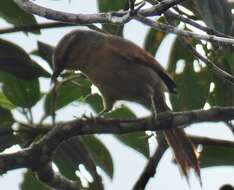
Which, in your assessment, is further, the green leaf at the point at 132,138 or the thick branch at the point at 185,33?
the green leaf at the point at 132,138

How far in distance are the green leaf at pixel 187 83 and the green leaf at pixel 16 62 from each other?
0.71 meters

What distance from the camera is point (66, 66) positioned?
149 inches

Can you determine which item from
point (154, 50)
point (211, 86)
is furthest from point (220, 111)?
point (154, 50)

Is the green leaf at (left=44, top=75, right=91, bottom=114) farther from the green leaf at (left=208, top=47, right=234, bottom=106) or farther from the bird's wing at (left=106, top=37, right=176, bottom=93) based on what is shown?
the green leaf at (left=208, top=47, right=234, bottom=106)

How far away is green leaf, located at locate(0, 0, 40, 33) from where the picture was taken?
10.7ft

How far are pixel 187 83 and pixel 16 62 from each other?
83cm

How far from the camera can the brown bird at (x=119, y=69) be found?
12.1ft

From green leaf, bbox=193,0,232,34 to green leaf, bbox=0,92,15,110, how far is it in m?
1.09

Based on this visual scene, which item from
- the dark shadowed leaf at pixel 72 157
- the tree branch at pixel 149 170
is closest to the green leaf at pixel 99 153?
the dark shadowed leaf at pixel 72 157

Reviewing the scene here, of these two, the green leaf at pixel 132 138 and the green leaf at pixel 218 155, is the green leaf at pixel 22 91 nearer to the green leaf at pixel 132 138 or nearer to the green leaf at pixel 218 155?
the green leaf at pixel 132 138

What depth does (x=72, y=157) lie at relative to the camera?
10.5ft

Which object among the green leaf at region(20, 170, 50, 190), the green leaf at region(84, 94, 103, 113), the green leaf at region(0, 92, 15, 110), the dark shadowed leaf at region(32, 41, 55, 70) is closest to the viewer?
the green leaf at region(20, 170, 50, 190)

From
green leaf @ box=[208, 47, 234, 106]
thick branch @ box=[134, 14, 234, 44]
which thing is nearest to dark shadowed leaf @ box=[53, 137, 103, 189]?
→ green leaf @ box=[208, 47, 234, 106]

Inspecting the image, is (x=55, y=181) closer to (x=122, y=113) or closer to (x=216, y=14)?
(x=122, y=113)
